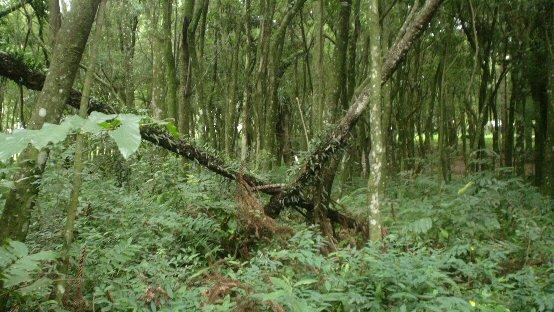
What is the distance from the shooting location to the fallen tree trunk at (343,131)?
528 cm

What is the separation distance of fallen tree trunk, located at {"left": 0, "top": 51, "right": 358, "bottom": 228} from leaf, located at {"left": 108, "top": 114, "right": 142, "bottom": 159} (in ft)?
8.43

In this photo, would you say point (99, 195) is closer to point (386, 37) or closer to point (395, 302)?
point (395, 302)

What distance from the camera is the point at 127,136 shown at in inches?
68.7

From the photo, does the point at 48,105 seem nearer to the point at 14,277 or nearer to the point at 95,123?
the point at 14,277

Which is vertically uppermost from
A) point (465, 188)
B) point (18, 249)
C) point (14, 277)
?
point (465, 188)

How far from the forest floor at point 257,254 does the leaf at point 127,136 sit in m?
1.66

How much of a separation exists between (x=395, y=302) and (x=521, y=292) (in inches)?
57.6

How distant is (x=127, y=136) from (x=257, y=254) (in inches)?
138

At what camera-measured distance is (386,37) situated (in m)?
10.4

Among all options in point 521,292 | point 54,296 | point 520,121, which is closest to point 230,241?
point 54,296

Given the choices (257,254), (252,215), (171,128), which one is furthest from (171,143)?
(171,128)

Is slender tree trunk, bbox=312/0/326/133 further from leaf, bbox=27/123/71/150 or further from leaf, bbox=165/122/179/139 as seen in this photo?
leaf, bbox=27/123/71/150

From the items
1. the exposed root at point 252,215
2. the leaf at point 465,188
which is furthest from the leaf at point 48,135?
the leaf at point 465,188

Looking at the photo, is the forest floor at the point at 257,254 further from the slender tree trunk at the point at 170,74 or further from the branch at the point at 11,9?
the slender tree trunk at the point at 170,74
